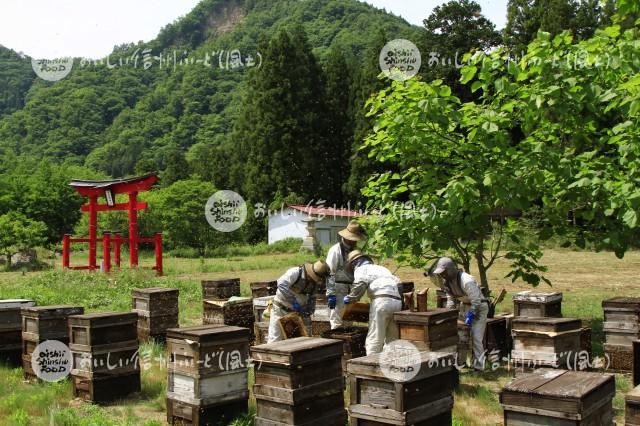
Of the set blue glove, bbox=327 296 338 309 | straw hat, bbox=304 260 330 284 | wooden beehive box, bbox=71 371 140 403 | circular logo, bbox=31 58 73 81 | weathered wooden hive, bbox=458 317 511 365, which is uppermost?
circular logo, bbox=31 58 73 81

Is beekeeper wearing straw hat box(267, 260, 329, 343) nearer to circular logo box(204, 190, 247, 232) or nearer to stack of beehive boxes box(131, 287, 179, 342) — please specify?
stack of beehive boxes box(131, 287, 179, 342)

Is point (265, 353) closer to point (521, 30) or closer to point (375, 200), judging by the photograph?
point (375, 200)

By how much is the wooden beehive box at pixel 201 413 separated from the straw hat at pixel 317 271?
2103 mm

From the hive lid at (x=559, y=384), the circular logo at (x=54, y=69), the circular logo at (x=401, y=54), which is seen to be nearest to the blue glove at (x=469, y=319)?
the hive lid at (x=559, y=384)

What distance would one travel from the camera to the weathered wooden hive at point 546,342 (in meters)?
8.24

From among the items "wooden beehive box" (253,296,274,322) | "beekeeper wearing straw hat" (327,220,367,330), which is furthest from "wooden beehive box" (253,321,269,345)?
"beekeeper wearing straw hat" (327,220,367,330)

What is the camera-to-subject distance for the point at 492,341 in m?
9.92

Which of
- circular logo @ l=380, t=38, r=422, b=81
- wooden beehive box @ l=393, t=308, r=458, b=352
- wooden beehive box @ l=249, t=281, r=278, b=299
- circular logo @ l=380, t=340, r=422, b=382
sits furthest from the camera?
circular logo @ l=380, t=38, r=422, b=81

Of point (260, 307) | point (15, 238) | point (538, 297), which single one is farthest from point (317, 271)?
point (15, 238)

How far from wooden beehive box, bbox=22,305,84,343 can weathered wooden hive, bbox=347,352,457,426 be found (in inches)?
202

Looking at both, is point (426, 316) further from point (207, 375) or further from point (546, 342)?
point (207, 375)

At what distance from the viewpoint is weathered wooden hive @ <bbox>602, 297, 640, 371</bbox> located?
30.1 feet

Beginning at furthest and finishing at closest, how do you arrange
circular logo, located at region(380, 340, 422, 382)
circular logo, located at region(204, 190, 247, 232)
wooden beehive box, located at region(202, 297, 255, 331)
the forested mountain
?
the forested mountain < circular logo, located at region(204, 190, 247, 232) < wooden beehive box, located at region(202, 297, 255, 331) < circular logo, located at region(380, 340, 422, 382)

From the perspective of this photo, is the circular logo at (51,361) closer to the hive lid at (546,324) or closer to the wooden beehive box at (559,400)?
the hive lid at (546,324)
